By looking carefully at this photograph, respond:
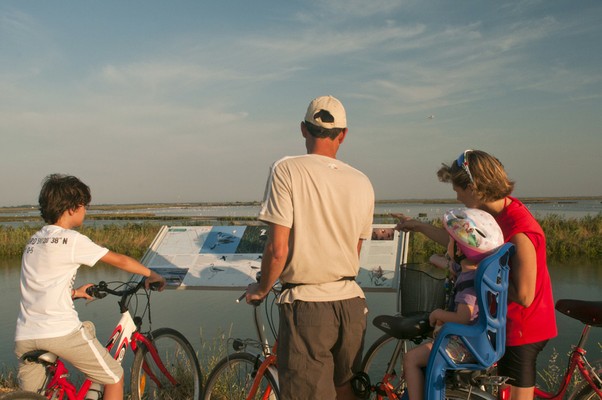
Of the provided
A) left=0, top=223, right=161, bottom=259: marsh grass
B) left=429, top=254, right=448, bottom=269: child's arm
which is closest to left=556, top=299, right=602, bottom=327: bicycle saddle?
left=429, top=254, right=448, bottom=269: child's arm

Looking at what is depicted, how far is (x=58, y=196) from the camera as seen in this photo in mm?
2910

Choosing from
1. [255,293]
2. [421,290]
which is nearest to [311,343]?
[255,293]

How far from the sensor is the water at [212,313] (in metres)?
6.83

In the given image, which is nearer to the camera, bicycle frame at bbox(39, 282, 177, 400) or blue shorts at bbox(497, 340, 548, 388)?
blue shorts at bbox(497, 340, 548, 388)

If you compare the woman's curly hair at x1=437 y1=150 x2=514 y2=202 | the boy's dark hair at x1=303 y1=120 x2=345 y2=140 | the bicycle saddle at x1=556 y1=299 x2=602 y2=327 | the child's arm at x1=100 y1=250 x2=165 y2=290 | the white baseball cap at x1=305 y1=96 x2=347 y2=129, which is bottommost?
the bicycle saddle at x1=556 y1=299 x2=602 y2=327

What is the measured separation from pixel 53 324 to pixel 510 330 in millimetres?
2276

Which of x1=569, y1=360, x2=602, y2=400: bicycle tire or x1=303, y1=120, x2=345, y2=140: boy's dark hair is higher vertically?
x1=303, y1=120, x2=345, y2=140: boy's dark hair

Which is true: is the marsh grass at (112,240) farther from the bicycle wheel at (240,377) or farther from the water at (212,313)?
the bicycle wheel at (240,377)

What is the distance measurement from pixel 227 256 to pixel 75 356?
6.68ft

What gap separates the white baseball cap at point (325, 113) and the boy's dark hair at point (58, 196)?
1.39 metres

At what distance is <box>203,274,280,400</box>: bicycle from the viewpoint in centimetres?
305

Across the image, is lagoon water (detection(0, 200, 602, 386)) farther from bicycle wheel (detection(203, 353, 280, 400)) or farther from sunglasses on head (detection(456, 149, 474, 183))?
sunglasses on head (detection(456, 149, 474, 183))

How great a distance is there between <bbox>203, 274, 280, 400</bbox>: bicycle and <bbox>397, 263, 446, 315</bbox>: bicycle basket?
0.89 meters

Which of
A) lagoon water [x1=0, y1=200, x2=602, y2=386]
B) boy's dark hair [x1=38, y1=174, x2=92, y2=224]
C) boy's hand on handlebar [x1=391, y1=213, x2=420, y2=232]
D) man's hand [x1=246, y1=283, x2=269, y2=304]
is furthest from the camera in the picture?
lagoon water [x1=0, y1=200, x2=602, y2=386]
